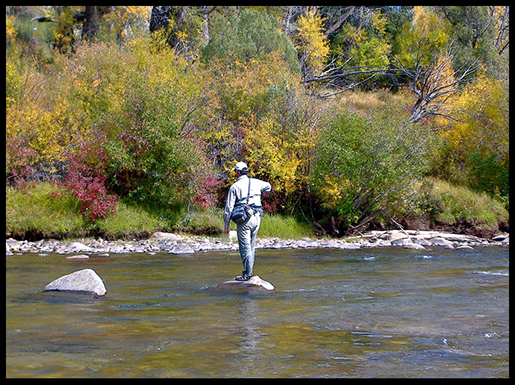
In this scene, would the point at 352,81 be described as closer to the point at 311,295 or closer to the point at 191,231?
the point at 191,231

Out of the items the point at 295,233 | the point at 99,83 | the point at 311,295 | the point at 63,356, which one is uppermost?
the point at 99,83

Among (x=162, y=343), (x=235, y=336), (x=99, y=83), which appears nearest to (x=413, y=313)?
(x=235, y=336)

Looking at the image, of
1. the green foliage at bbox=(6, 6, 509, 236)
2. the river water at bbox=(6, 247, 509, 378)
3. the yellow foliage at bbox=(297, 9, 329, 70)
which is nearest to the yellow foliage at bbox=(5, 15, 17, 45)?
the green foliage at bbox=(6, 6, 509, 236)

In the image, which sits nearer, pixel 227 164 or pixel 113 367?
pixel 113 367

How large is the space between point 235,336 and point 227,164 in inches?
824

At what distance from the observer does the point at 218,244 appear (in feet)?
77.9

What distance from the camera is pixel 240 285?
12523mm

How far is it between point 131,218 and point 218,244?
416cm

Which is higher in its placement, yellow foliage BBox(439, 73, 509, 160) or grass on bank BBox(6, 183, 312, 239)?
yellow foliage BBox(439, 73, 509, 160)

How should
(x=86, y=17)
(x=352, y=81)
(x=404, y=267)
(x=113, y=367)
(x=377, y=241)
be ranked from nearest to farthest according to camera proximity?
(x=113, y=367)
(x=404, y=267)
(x=377, y=241)
(x=86, y=17)
(x=352, y=81)

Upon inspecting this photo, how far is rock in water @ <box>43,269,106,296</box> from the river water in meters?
0.17

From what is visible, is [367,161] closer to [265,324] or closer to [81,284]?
[81,284]

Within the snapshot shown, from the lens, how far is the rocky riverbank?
21297mm

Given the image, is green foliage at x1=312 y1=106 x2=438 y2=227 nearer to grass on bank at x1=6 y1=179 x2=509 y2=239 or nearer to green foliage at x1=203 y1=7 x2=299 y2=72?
grass on bank at x1=6 y1=179 x2=509 y2=239
